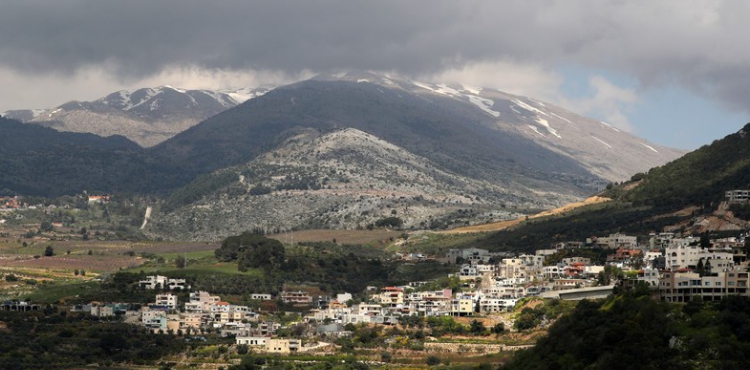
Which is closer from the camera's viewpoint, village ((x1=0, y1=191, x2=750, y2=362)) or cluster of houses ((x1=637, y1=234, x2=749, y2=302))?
cluster of houses ((x1=637, y1=234, x2=749, y2=302))

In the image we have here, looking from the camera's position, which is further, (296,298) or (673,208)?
(673,208)

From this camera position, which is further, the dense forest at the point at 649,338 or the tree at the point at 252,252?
the tree at the point at 252,252

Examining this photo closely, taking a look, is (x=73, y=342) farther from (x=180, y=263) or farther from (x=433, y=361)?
(x=180, y=263)

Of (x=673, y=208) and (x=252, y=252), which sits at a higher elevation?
(x=673, y=208)

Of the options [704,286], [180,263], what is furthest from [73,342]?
[704,286]

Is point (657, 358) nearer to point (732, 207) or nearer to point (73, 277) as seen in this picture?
point (732, 207)

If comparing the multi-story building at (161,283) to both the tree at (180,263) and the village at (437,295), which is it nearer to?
the village at (437,295)

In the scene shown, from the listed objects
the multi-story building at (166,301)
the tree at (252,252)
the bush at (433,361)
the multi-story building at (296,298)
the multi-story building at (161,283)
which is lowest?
the bush at (433,361)

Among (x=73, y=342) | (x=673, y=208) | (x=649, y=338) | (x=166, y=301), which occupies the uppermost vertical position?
(x=673, y=208)

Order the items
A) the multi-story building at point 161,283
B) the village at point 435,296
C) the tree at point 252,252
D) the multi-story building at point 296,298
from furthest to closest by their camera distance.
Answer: the tree at point 252,252 → the multi-story building at point 161,283 → the multi-story building at point 296,298 → the village at point 435,296

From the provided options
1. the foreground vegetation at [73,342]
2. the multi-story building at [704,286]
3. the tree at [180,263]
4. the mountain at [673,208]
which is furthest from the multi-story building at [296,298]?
the multi-story building at [704,286]

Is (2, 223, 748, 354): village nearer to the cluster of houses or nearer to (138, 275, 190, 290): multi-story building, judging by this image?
(138, 275, 190, 290): multi-story building

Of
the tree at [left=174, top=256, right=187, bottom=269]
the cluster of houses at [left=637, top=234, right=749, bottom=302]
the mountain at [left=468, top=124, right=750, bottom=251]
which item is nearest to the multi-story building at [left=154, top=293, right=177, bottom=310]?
the tree at [left=174, top=256, right=187, bottom=269]
